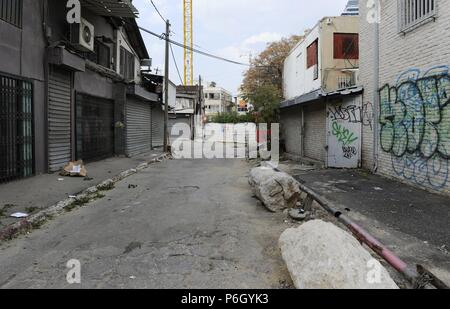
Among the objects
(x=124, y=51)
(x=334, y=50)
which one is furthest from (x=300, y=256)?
(x=124, y=51)

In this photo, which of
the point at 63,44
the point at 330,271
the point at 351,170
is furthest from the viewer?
the point at 351,170

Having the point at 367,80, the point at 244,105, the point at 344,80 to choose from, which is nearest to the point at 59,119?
the point at 367,80

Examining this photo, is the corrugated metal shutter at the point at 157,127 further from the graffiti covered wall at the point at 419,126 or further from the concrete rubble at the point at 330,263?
the concrete rubble at the point at 330,263

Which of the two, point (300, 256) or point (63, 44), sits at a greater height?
point (63, 44)

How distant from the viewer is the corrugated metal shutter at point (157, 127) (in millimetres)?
26844

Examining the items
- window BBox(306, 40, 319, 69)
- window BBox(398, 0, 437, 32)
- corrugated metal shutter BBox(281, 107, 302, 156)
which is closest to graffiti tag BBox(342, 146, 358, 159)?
window BBox(398, 0, 437, 32)

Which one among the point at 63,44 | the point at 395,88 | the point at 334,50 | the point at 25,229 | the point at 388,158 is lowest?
the point at 25,229

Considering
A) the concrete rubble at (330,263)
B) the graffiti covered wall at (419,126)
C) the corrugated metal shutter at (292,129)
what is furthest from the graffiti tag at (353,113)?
the concrete rubble at (330,263)

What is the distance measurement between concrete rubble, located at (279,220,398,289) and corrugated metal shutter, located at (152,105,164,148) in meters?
23.1

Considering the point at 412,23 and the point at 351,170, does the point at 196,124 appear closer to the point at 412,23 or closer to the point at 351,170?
the point at 351,170

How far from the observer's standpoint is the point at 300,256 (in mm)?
3938

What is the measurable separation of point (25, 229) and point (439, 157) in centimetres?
838

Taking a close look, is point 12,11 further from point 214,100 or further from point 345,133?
point 214,100

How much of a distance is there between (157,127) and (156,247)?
2350 centimetres
